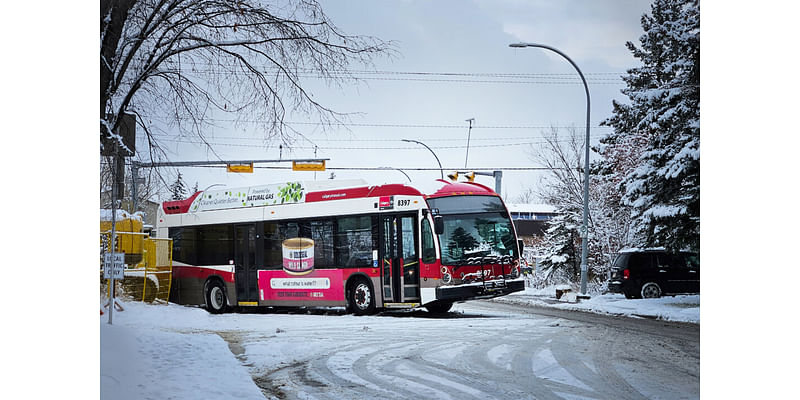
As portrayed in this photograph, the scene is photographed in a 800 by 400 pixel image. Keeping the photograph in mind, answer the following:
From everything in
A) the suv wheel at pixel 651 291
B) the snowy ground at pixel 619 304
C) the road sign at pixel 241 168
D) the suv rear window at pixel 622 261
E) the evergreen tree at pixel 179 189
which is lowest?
the snowy ground at pixel 619 304

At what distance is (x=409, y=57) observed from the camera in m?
5.68

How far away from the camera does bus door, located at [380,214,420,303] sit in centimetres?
617

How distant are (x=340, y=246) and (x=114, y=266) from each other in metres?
1.82

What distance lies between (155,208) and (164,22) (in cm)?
139

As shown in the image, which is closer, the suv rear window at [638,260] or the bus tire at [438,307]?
the suv rear window at [638,260]

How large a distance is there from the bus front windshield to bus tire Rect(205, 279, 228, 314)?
186 centimetres

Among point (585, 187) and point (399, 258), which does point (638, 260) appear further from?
point (399, 258)

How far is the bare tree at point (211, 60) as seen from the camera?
200 inches

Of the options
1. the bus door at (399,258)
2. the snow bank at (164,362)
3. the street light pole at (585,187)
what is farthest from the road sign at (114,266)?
the street light pole at (585,187)

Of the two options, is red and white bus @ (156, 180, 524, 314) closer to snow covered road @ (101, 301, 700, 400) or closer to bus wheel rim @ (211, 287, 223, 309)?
bus wheel rim @ (211, 287, 223, 309)

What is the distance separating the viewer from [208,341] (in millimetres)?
5246

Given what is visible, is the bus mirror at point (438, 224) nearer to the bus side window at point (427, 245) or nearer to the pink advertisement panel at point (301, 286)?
the bus side window at point (427, 245)

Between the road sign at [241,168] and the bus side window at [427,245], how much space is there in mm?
1721
